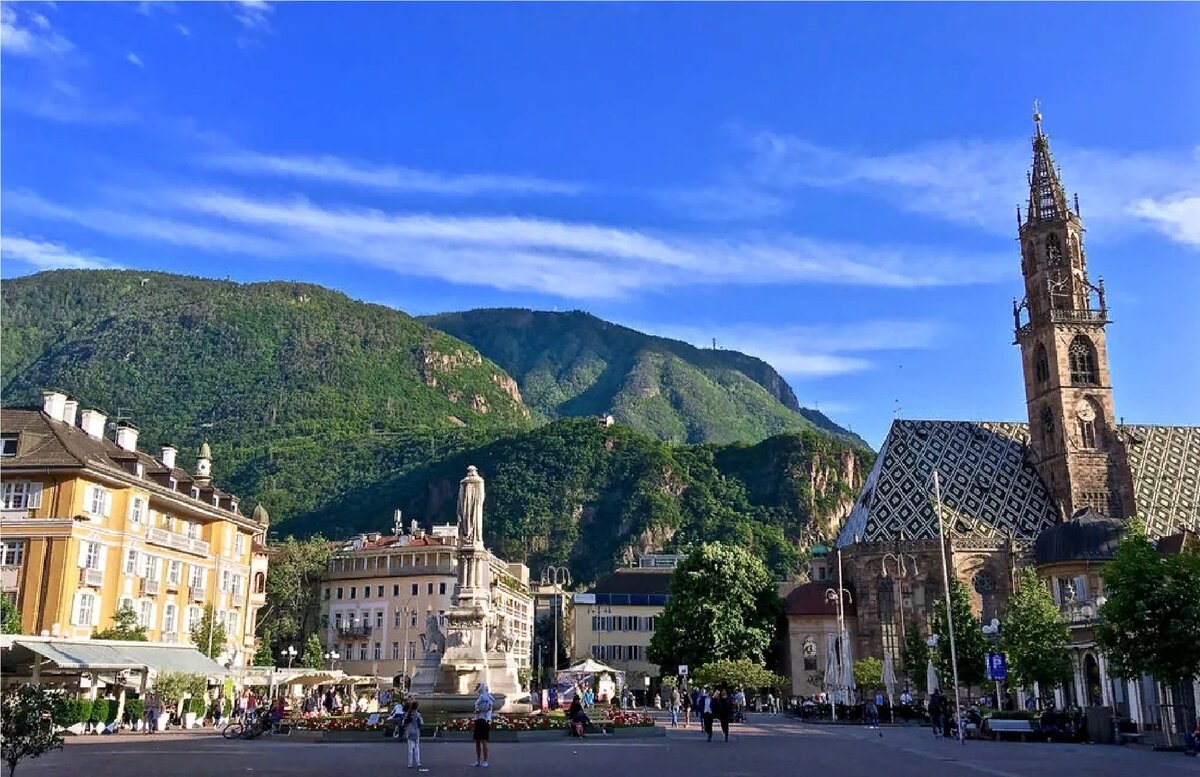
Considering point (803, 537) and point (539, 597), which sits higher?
point (803, 537)

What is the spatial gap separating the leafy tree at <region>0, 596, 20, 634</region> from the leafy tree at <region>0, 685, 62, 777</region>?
26580mm

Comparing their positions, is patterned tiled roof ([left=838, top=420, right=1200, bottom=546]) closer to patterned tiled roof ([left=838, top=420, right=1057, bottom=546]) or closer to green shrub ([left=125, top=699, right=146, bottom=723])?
patterned tiled roof ([left=838, top=420, right=1057, bottom=546])

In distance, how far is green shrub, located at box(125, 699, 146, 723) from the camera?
37.8 m

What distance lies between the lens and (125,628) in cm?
4244

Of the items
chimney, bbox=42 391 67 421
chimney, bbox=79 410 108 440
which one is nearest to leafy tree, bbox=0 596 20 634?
chimney, bbox=42 391 67 421

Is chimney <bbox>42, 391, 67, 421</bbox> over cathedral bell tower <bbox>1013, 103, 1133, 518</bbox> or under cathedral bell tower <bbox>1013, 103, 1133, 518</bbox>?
under

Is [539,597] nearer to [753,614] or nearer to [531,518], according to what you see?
[531,518]

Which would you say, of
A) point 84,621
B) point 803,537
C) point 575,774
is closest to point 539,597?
point 803,537

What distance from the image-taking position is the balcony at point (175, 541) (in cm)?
4751

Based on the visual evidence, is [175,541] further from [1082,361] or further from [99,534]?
[1082,361]

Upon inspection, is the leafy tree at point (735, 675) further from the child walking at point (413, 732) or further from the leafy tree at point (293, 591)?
the child walking at point (413, 732)

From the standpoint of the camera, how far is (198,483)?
184 ft

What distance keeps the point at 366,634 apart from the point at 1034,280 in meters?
65.0

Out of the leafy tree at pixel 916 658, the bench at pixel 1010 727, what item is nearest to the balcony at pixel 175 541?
the bench at pixel 1010 727
